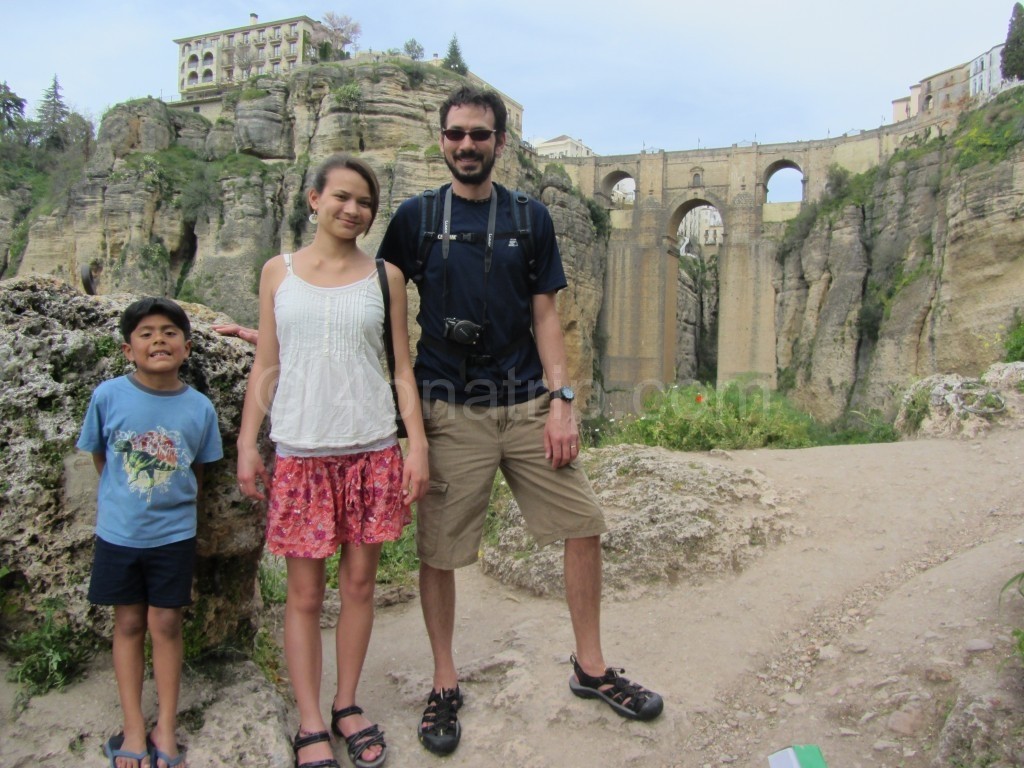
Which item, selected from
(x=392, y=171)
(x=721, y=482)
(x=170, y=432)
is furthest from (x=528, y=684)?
(x=392, y=171)

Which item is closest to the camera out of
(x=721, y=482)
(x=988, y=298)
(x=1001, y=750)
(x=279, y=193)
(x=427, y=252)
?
(x=1001, y=750)

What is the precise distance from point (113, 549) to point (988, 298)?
21.9 m

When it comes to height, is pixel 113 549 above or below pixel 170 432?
below

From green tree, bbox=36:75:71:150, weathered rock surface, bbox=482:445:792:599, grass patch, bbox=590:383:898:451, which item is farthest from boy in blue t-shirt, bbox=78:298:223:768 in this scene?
green tree, bbox=36:75:71:150

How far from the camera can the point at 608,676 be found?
2797 mm

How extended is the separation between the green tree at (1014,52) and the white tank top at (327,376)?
110 ft

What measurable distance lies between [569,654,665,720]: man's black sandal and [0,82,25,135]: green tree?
4595 cm

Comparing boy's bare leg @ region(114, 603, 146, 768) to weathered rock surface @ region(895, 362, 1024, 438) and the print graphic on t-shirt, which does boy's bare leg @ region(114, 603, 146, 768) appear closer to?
the print graphic on t-shirt

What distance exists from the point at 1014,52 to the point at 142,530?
34.9m

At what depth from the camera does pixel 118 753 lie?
218 cm

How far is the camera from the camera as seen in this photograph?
8.71 ft

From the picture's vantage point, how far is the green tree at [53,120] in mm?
37938

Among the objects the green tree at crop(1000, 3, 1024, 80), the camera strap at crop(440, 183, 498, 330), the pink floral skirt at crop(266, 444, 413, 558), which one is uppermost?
the green tree at crop(1000, 3, 1024, 80)

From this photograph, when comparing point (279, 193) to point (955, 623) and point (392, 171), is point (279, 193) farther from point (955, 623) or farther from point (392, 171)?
point (955, 623)
